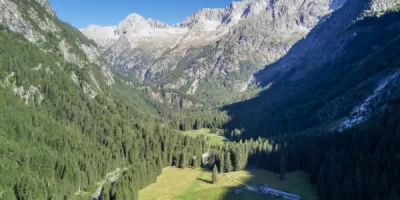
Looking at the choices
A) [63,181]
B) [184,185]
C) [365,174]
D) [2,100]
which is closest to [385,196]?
[365,174]

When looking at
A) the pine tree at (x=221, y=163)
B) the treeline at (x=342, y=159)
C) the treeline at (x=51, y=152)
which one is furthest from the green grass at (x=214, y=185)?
the treeline at (x=51, y=152)

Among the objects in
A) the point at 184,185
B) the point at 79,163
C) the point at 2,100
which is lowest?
the point at 184,185

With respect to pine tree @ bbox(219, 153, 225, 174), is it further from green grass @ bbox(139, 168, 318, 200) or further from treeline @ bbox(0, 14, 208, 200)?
treeline @ bbox(0, 14, 208, 200)

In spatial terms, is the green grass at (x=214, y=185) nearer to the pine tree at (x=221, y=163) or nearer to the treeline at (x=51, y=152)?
the pine tree at (x=221, y=163)

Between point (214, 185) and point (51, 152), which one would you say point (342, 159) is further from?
point (51, 152)

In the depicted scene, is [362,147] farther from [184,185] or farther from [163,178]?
[163,178]

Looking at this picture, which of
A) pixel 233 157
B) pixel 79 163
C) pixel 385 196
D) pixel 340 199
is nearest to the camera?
pixel 385 196

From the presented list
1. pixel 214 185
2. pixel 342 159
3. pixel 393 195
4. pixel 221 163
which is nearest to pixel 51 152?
pixel 214 185

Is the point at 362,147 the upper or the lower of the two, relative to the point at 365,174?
upper
